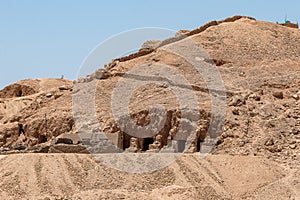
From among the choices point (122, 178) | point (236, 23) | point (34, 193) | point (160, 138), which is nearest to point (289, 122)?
point (160, 138)

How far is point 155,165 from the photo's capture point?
2405 centimetres

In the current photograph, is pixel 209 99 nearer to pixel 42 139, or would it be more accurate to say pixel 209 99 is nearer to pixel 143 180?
pixel 143 180

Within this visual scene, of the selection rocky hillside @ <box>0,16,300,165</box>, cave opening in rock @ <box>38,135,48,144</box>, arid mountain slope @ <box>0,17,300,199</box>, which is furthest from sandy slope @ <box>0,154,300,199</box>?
cave opening in rock @ <box>38,135,48,144</box>

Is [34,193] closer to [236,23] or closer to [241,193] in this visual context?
[241,193]

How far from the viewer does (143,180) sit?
23203 millimetres

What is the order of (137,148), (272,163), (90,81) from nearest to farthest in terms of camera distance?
(272,163)
(137,148)
(90,81)

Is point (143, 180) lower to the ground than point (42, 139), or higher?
higher

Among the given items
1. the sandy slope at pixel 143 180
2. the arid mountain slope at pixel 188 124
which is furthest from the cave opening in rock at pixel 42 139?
the sandy slope at pixel 143 180

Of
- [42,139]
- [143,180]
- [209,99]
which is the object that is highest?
[209,99]

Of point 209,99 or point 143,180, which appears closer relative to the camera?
point 143,180

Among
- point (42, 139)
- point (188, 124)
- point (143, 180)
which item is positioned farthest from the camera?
point (42, 139)

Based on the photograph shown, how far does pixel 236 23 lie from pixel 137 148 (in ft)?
51.9

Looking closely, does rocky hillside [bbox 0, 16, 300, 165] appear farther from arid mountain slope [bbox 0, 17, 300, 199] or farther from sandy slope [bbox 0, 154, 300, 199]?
sandy slope [bbox 0, 154, 300, 199]

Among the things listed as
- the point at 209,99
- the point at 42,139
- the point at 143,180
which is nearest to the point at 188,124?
the point at 209,99
